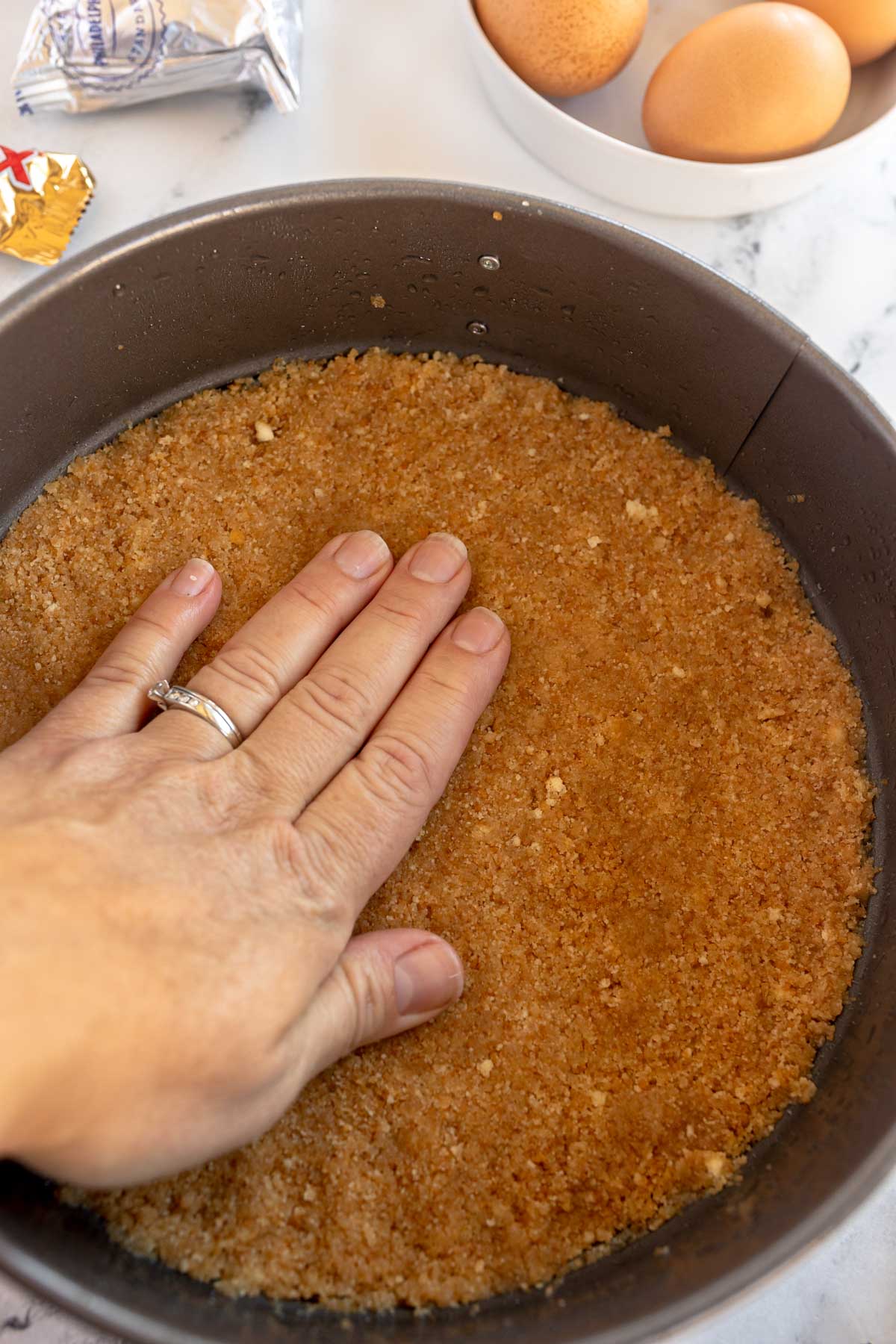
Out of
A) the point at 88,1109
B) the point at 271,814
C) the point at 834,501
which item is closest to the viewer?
the point at 88,1109

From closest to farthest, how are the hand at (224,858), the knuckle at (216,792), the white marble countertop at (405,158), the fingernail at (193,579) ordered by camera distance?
the hand at (224,858)
the knuckle at (216,792)
the fingernail at (193,579)
the white marble countertop at (405,158)

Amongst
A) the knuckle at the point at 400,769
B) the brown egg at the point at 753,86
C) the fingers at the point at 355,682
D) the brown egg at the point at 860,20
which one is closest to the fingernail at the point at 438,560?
the fingers at the point at 355,682

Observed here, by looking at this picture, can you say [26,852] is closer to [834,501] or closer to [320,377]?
[320,377]

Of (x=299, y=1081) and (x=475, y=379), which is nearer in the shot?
(x=299, y=1081)

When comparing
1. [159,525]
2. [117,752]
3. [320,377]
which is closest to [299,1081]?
[117,752]

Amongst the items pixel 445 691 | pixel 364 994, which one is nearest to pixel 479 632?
pixel 445 691

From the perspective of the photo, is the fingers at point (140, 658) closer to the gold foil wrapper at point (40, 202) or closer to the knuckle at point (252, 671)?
the knuckle at point (252, 671)
